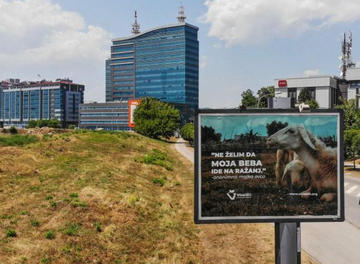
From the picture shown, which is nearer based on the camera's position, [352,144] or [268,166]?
[268,166]

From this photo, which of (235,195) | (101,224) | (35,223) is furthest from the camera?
(101,224)

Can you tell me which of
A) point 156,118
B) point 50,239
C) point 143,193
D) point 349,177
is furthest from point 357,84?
point 50,239

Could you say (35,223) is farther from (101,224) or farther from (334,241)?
(334,241)

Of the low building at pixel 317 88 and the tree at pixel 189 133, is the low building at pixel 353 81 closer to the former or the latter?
the low building at pixel 317 88

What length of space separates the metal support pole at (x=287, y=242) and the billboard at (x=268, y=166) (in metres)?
0.49

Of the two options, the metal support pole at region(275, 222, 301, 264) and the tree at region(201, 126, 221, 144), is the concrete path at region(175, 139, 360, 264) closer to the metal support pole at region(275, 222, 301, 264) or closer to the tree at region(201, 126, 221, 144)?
the metal support pole at region(275, 222, 301, 264)

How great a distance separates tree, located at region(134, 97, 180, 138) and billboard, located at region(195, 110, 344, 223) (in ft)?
294

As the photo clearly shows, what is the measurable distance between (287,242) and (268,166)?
80.3 inches

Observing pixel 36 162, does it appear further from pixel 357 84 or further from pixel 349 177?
pixel 357 84

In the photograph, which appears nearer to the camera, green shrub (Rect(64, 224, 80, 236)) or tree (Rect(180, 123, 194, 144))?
green shrub (Rect(64, 224, 80, 236))

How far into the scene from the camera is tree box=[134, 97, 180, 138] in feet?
Result: 324

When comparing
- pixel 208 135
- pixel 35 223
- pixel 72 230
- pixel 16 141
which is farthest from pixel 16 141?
pixel 208 135

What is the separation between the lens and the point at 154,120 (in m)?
99.4

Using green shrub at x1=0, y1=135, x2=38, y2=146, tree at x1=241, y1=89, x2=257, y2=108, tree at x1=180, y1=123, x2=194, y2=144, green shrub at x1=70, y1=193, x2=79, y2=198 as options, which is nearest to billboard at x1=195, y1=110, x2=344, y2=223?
green shrub at x1=70, y1=193, x2=79, y2=198
